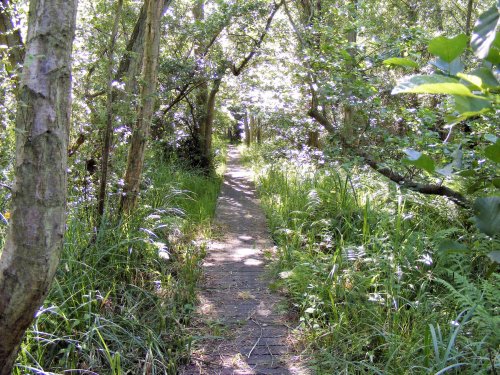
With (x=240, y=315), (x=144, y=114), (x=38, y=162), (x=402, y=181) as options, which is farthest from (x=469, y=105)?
(x=144, y=114)

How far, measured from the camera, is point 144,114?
16.6ft

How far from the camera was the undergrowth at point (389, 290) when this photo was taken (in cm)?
282

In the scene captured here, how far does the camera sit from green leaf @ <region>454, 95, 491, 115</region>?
583 millimetres

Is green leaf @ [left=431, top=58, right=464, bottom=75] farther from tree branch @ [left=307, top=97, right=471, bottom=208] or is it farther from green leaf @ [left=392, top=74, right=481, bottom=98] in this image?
tree branch @ [left=307, top=97, right=471, bottom=208]

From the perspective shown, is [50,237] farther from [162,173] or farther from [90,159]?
[162,173]

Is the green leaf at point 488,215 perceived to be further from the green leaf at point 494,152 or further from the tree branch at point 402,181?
the tree branch at point 402,181

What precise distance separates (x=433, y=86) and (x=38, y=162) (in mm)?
1603

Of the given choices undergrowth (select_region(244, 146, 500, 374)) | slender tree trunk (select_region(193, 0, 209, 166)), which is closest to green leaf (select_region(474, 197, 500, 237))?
undergrowth (select_region(244, 146, 500, 374))

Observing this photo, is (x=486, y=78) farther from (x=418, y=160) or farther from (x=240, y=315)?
(x=240, y=315)

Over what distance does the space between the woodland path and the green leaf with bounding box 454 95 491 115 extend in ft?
10.0

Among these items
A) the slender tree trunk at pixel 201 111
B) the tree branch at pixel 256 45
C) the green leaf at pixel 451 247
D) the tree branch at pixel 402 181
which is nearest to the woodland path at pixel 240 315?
the tree branch at pixel 402 181

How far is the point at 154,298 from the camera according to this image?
395 cm

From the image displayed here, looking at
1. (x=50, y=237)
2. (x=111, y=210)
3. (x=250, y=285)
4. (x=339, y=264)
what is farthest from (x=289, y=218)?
(x=50, y=237)

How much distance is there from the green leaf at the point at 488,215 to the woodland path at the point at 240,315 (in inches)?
112
